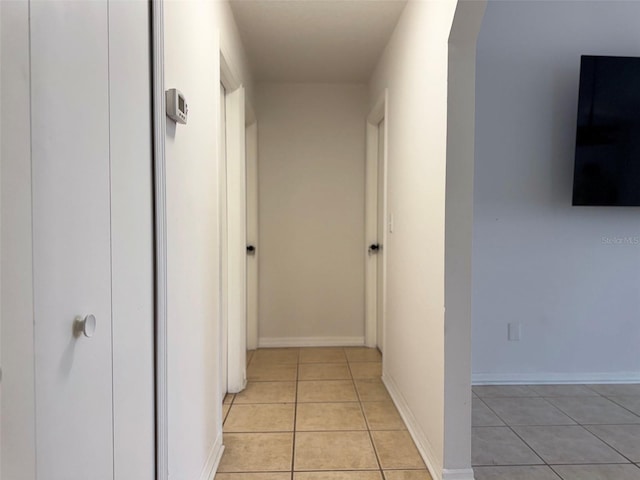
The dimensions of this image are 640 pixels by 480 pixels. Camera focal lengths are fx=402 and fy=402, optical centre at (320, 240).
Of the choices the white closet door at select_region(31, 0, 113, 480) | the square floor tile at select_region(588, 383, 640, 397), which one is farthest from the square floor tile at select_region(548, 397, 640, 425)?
the white closet door at select_region(31, 0, 113, 480)

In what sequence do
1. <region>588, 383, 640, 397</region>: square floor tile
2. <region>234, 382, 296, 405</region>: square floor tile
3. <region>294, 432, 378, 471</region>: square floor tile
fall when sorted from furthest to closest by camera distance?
1. <region>588, 383, 640, 397</region>: square floor tile
2. <region>234, 382, 296, 405</region>: square floor tile
3. <region>294, 432, 378, 471</region>: square floor tile

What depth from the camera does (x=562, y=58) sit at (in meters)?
2.71

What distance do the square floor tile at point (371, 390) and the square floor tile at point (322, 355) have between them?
1.51 feet

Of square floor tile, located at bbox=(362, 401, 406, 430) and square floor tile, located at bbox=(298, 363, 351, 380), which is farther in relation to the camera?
square floor tile, located at bbox=(298, 363, 351, 380)

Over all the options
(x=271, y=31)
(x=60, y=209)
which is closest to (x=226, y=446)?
(x=60, y=209)

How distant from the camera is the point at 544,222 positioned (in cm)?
276

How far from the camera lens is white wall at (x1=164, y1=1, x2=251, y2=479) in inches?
50.3

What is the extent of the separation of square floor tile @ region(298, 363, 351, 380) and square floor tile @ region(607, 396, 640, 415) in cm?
170

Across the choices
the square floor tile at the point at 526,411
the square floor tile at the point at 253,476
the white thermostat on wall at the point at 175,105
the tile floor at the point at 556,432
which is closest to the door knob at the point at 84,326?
the white thermostat on wall at the point at 175,105

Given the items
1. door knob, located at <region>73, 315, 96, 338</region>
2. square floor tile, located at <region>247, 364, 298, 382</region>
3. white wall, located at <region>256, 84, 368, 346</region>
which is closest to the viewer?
door knob, located at <region>73, 315, 96, 338</region>

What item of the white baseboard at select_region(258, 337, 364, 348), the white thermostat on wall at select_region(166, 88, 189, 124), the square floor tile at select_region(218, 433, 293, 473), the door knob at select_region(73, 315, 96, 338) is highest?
the white thermostat on wall at select_region(166, 88, 189, 124)

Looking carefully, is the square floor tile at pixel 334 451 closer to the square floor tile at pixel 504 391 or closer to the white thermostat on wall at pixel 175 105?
the square floor tile at pixel 504 391

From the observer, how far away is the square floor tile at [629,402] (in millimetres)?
2411

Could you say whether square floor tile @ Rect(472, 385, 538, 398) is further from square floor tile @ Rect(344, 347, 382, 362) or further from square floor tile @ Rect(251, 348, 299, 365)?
square floor tile @ Rect(251, 348, 299, 365)
